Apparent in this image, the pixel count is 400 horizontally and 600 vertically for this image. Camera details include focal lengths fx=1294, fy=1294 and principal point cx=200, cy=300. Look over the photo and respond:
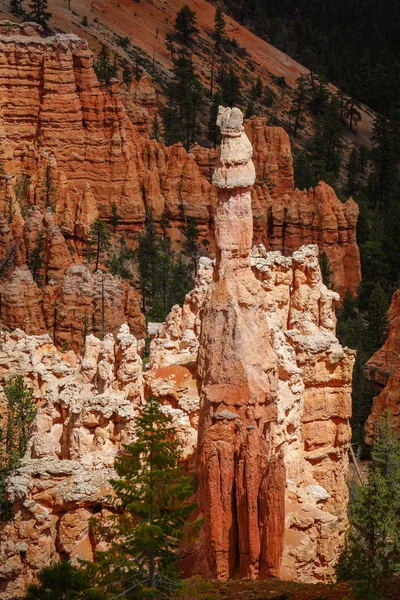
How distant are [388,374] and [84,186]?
90.8 feet

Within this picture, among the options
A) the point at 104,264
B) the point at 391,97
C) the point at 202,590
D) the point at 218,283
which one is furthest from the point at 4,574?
the point at 391,97

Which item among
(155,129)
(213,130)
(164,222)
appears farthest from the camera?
(213,130)

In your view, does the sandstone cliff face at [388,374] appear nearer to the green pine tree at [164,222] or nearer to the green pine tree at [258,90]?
the green pine tree at [164,222]

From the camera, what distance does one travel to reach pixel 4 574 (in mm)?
25453

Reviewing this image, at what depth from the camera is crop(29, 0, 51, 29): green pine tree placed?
8544cm

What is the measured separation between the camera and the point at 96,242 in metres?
68.9

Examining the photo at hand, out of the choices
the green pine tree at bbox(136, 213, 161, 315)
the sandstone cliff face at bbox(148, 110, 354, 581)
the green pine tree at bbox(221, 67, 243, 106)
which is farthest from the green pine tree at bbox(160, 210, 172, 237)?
the sandstone cliff face at bbox(148, 110, 354, 581)

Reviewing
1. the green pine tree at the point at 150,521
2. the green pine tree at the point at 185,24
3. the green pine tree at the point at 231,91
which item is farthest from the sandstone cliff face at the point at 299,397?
the green pine tree at the point at 185,24

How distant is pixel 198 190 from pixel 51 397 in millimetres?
51877

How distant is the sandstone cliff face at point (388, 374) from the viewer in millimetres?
46844

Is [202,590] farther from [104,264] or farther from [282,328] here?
[104,264]

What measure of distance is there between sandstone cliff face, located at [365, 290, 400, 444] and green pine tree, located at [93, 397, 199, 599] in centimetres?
2343

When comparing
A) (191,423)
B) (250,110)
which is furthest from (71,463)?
(250,110)

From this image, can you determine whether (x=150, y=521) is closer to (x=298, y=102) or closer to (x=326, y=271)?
(x=326, y=271)
